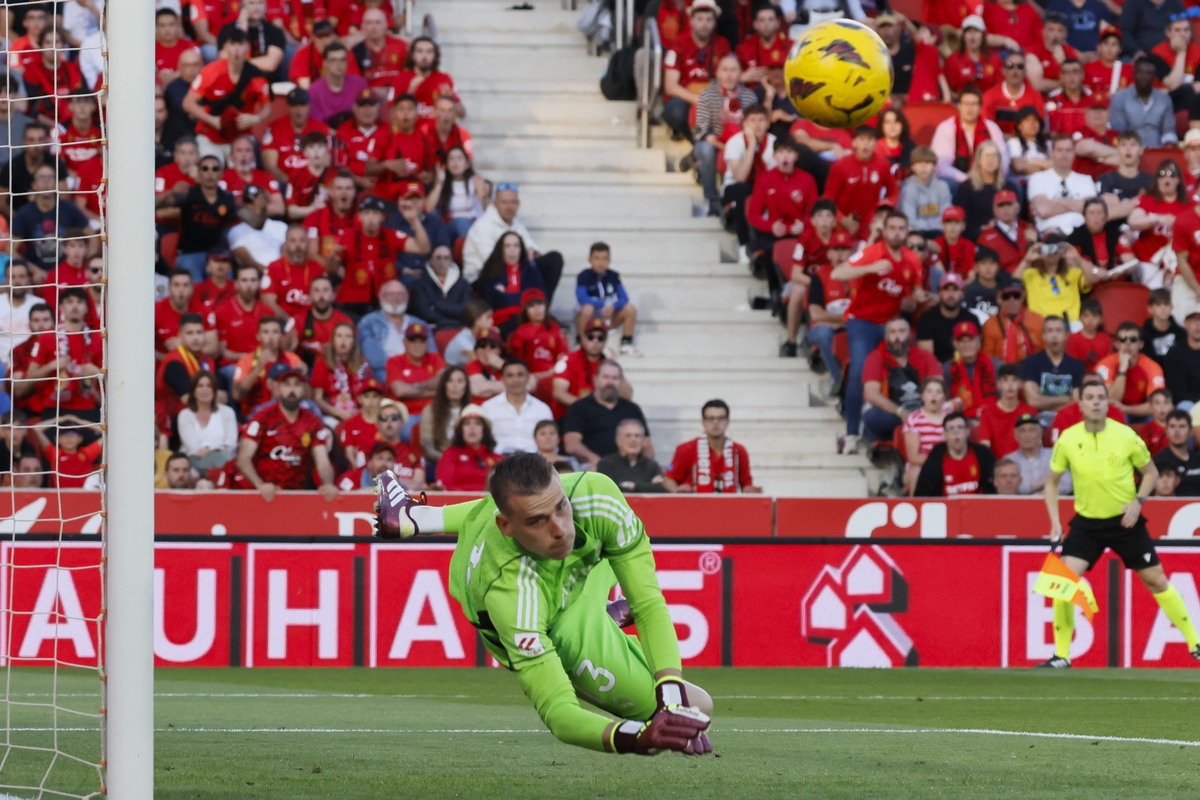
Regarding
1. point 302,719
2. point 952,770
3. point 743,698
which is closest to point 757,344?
point 743,698

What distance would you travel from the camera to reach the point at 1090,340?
14.8 meters

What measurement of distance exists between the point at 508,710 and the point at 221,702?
1707 mm

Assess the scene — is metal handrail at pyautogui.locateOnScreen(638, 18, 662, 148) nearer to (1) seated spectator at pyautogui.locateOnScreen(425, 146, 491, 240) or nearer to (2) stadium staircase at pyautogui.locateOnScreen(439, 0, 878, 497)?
(2) stadium staircase at pyautogui.locateOnScreen(439, 0, 878, 497)

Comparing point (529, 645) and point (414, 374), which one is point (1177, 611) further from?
point (529, 645)

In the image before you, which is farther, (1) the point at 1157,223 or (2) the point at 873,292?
(1) the point at 1157,223

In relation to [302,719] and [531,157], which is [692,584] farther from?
[531,157]

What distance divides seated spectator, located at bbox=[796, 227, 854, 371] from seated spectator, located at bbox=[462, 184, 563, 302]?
2.26 meters

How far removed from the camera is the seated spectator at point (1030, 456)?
45.2 feet

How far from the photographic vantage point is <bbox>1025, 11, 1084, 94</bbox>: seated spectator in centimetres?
1744

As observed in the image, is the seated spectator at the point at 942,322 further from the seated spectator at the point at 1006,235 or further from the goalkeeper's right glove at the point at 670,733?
the goalkeeper's right glove at the point at 670,733

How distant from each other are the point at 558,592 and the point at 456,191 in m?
10.3

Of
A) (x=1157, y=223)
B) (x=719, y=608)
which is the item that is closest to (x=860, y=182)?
(x=1157, y=223)

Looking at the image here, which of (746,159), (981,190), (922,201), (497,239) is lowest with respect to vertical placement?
(497,239)

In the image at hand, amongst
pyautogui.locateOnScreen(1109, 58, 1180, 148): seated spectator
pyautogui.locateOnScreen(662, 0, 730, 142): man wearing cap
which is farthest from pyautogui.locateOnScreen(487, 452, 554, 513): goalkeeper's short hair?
pyautogui.locateOnScreen(1109, 58, 1180, 148): seated spectator
